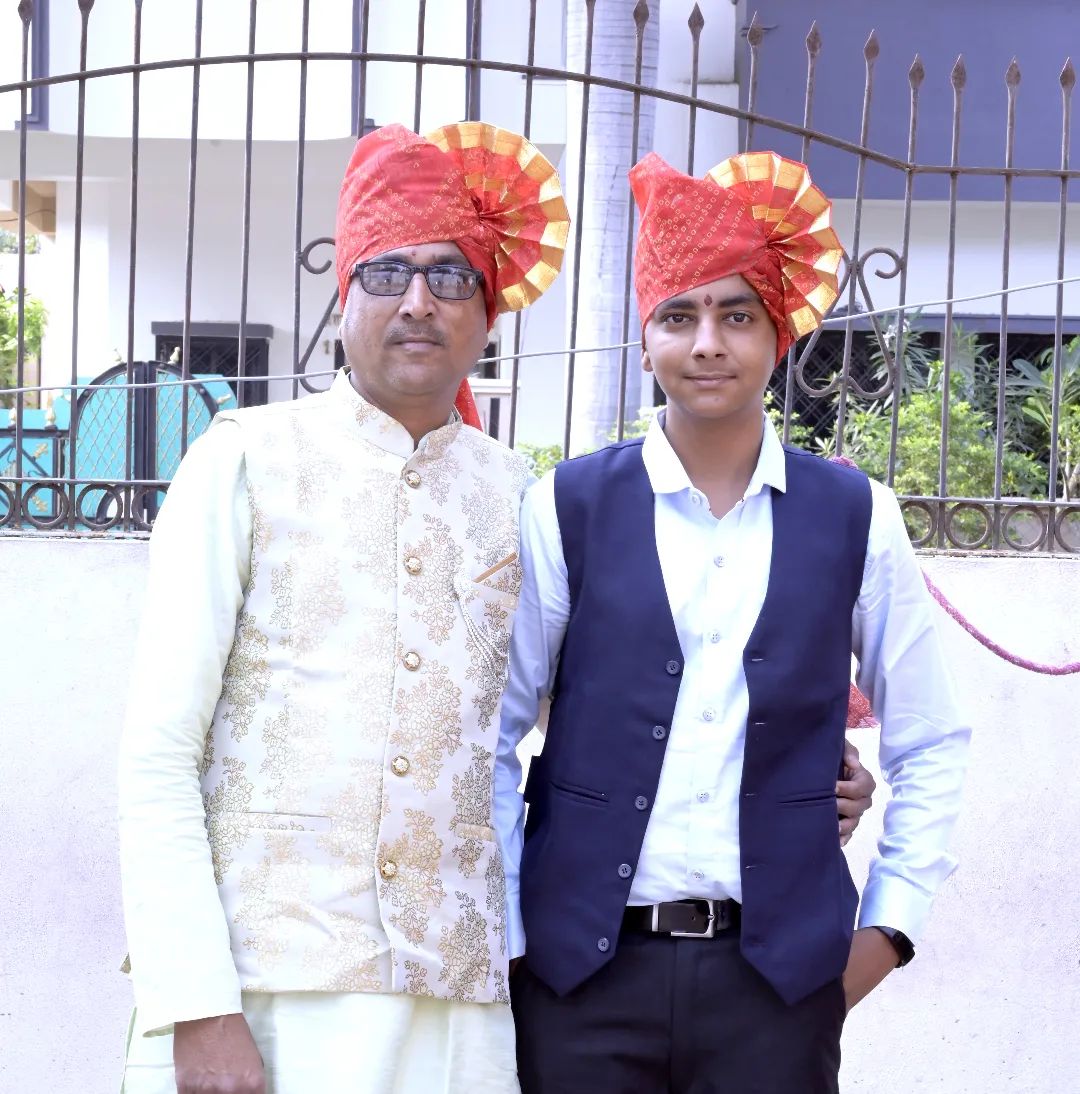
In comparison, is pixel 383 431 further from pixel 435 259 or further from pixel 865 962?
pixel 865 962

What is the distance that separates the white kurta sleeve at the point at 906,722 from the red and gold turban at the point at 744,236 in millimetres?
363

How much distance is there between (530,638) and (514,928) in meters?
0.46

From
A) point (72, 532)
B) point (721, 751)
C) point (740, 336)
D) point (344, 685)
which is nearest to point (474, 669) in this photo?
point (344, 685)

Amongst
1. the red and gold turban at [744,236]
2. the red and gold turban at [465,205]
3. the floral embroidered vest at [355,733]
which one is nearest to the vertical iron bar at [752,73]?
the red and gold turban at [744,236]

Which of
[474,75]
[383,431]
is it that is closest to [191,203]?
[474,75]

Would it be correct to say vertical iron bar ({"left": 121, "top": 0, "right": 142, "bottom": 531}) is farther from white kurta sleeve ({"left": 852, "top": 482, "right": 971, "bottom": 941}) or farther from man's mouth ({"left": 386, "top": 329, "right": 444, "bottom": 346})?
white kurta sleeve ({"left": 852, "top": 482, "right": 971, "bottom": 941})

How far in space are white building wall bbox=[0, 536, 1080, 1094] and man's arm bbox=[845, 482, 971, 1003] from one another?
187cm

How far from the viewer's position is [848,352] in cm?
454

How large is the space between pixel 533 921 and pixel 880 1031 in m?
2.38

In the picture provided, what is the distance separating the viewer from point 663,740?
7.36 ft

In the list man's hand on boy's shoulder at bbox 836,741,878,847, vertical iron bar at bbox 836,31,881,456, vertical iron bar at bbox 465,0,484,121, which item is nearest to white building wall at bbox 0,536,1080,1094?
vertical iron bar at bbox 836,31,881,456

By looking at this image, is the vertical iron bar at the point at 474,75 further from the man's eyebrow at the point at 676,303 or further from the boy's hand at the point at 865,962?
the boy's hand at the point at 865,962

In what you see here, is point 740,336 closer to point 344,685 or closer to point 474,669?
point 474,669

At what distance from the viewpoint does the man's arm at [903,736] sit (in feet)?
7.88
